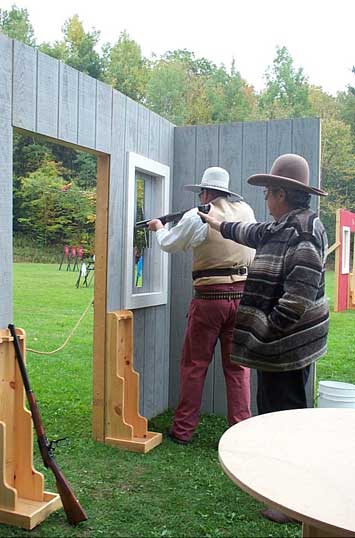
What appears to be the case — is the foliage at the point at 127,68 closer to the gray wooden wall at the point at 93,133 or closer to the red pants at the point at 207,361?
the gray wooden wall at the point at 93,133

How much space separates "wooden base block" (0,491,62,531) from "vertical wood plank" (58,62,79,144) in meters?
1.73

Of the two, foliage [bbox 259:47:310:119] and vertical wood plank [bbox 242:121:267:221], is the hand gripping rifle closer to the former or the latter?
vertical wood plank [bbox 242:121:267:221]

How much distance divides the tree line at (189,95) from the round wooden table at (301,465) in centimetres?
1596

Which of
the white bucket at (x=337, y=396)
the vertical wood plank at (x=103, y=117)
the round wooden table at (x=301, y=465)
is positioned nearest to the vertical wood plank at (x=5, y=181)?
the vertical wood plank at (x=103, y=117)

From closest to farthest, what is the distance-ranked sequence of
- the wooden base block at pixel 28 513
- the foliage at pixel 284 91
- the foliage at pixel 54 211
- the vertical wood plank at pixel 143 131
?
the wooden base block at pixel 28 513, the vertical wood plank at pixel 143 131, the foliage at pixel 54 211, the foliage at pixel 284 91

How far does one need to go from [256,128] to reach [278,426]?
276cm

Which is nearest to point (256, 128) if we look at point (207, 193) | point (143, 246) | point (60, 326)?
point (207, 193)

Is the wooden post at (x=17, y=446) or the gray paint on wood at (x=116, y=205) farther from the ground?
the gray paint on wood at (x=116, y=205)

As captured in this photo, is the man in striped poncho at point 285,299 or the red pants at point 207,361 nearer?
the man in striped poncho at point 285,299

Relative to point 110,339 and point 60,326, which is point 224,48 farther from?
point 110,339

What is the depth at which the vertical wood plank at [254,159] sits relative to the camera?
3.88 m

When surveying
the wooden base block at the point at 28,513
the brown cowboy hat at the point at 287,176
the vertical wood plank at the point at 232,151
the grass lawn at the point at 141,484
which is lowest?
the grass lawn at the point at 141,484

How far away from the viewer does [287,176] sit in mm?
2584

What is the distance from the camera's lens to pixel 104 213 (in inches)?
131
